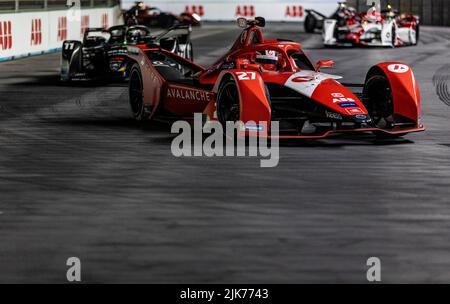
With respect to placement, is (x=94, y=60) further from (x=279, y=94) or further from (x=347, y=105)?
(x=347, y=105)

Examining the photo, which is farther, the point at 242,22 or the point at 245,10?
the point at 245,10

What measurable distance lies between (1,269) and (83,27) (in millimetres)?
25680

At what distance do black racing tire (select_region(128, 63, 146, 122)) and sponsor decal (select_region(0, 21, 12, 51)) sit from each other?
1123 centimetres

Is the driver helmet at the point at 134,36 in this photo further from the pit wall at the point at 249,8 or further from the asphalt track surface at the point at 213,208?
the pit wall at the point at 249,8

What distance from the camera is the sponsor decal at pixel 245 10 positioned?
5544 centimetres

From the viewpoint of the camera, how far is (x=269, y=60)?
1207 cm

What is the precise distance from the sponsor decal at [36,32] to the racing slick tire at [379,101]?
15.8 metres

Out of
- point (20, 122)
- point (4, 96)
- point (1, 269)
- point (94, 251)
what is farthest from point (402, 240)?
point (4, 96)

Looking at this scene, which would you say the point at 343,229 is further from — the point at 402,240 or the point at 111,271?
the point at 111,271

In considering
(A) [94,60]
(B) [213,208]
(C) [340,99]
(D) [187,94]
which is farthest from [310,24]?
(B) [213,208]

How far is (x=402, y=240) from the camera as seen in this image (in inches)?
274

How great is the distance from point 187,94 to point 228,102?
1.11 m

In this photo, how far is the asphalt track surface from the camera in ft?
20.5

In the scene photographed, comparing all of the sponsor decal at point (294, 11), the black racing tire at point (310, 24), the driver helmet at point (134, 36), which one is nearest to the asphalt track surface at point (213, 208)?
the driver helmet at point (134, 36)
